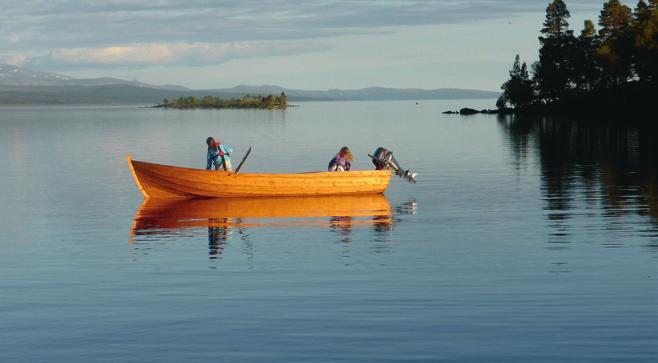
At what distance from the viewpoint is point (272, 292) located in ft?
64.5

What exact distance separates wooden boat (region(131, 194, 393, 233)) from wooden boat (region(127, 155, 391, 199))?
0.94 feet

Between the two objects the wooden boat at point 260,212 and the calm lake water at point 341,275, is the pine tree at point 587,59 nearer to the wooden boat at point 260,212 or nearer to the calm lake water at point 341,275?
the calm lake water at point 341,275

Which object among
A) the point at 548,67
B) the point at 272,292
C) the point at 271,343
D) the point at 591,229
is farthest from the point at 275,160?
the point at 548,67

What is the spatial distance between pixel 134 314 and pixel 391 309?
448 centimetres

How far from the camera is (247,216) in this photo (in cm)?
3338

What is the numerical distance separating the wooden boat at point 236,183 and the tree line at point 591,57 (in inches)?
3113

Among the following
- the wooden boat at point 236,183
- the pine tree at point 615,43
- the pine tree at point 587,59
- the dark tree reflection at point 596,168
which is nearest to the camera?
the dark tree reflection at point 596,168

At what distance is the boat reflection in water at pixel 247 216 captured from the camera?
29288 mm

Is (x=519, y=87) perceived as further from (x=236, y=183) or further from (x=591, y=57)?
(x=236, y=183)

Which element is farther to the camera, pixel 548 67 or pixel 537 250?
pixel 548 67

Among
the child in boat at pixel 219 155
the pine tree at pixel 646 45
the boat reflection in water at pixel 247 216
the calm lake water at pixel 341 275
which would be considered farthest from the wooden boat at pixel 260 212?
the pine tree at pixel 646 45

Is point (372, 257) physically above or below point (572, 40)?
below

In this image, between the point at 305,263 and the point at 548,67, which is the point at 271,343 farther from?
the point at 548,67

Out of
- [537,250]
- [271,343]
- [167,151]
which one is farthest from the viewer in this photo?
[167,151]
